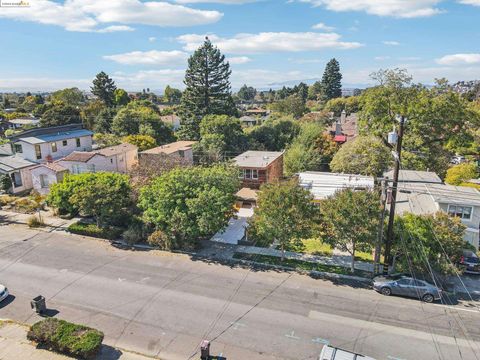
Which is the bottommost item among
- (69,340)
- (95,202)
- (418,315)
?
(418,315)

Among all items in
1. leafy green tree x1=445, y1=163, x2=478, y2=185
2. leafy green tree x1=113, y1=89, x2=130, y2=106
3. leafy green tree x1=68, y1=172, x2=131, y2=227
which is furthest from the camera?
leafy green tree x1=113, y1=89, x2=130, y2=106

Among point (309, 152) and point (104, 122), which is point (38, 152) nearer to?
point (104, 122)

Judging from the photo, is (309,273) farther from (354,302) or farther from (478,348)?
(478,348)

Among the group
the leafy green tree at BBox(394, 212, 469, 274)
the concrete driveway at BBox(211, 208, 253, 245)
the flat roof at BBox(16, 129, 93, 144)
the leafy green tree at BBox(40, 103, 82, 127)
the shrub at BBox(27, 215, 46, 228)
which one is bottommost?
the concrete driveway at BBox(211, 208, 253, 245)

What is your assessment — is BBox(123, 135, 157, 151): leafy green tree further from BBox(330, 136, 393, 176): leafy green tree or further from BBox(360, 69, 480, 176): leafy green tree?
BBox(360, 69, 480, 176): leafy green tree

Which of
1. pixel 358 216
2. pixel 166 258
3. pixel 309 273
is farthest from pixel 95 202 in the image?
pixel 358 216

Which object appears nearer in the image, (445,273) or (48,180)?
(445,273)

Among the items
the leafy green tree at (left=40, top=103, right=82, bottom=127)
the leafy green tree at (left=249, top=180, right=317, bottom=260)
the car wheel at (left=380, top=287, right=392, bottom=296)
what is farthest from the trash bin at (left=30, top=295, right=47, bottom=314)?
the leafy green tree at (left=40, top=103, right=82, bottom=127)

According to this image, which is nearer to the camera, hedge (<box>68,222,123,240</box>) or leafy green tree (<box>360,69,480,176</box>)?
hedge (<box>68,222,123,240</box>)
